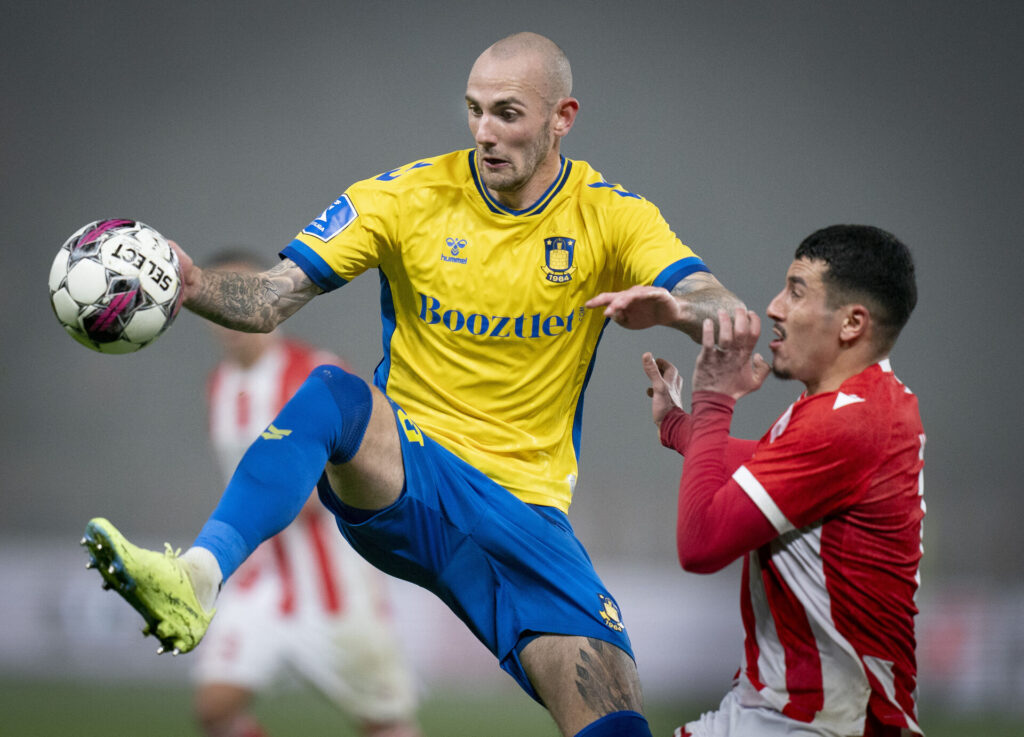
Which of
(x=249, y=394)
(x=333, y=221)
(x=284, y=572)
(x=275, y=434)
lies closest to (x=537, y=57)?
(x=333, y=221)

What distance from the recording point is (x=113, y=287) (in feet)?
8.25

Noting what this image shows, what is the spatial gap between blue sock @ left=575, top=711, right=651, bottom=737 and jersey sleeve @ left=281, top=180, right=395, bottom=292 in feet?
4.40

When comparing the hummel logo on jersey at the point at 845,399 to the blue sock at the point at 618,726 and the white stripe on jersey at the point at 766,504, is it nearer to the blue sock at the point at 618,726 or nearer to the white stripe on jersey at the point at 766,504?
the white stripe on jersey at the point at 766,504

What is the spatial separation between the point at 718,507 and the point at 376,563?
1.09 metres

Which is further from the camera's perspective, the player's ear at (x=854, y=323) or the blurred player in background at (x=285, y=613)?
the blurred player in background at (x=285, y=613)

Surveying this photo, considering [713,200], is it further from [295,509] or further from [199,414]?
[295,509]

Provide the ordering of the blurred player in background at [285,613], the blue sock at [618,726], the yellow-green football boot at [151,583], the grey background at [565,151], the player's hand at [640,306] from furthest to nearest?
1. the grey background at [565,151]
2. the blurred player in background at [285,613]
3. the blue sock at [618,726]
4. the player's hand at [640,306]
5. the yellow-green football boot at [151,583]

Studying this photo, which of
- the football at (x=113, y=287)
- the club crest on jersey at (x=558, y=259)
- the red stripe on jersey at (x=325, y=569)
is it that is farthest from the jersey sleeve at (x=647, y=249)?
the red stripe on jersey at (x=325, y=569)

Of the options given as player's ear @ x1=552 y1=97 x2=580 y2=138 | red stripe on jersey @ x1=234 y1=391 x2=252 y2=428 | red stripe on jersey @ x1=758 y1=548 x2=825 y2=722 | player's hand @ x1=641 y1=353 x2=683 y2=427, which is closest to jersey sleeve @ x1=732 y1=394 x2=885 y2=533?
red stripe on jersey @ x1=758 y1=548 x2=825 y2=722

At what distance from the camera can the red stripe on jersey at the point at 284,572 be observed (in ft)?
16.5

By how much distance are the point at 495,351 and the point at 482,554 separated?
589mm

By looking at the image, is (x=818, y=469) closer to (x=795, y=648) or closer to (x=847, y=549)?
(x=847, y=549)

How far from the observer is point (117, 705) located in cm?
688

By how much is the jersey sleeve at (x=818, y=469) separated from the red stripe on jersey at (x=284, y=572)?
10.5ft
